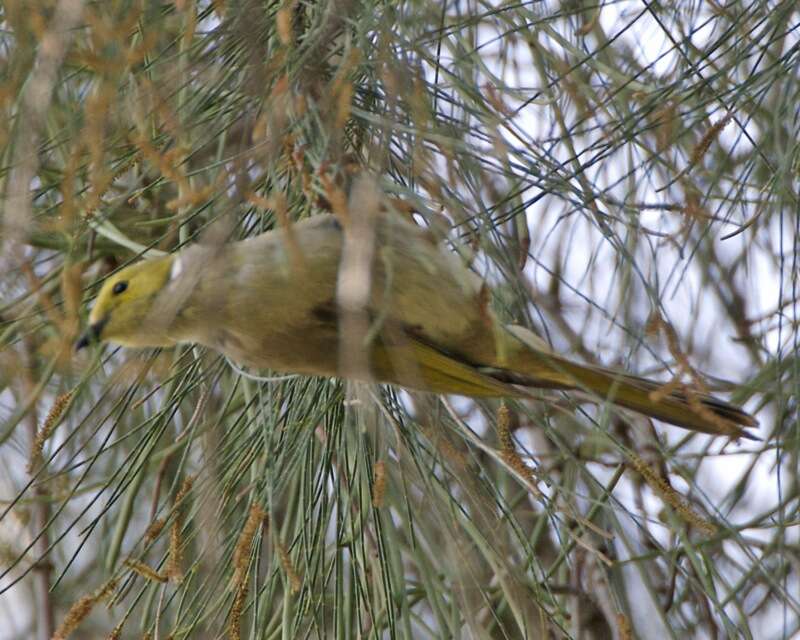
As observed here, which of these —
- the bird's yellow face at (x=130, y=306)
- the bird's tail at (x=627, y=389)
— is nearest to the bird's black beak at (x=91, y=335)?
the bird's yellow face at (x=130, y=306)

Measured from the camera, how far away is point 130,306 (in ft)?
6.38

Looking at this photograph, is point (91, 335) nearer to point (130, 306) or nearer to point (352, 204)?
point (130, 306)

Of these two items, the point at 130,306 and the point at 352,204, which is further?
the point at 130,306

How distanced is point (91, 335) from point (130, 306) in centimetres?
9

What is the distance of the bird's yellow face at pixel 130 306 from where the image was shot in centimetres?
194

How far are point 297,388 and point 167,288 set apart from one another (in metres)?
0.31

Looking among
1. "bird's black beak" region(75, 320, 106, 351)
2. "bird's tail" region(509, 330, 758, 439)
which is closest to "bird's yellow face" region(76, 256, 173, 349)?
"bird's black beak" region(75, 320, 106, 351)

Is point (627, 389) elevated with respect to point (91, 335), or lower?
lower

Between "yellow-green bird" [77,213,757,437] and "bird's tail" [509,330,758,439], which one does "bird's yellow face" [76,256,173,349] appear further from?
"bird's tail" [509,330,758,439]

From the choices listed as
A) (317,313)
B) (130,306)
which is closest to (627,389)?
(317,313)

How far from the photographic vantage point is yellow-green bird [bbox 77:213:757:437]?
6.16 ft

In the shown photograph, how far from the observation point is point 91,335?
1965mm

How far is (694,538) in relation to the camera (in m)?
2.87

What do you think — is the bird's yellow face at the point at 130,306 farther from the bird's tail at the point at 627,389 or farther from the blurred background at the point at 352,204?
the bird's tail at the point at 627,389
